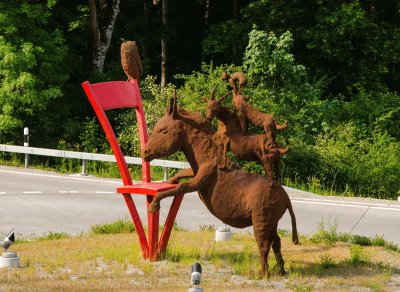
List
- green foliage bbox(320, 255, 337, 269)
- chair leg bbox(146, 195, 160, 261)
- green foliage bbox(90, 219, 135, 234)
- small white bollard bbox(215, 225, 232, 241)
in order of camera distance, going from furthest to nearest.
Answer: green foliage bbox(90, 219, 135, 234) < small white bollard bbox(215, 225, 232, 241) < chair leg bbox(146, 195, 160, 261) < green foliage bbox(320, 255, 337, 269)

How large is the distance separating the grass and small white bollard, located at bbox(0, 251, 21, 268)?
0.38 ft

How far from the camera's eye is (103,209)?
1833cm

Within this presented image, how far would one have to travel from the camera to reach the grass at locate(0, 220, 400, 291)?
1137 cm

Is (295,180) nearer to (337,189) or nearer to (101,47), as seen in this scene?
(337,189)

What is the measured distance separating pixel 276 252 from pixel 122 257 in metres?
2.23

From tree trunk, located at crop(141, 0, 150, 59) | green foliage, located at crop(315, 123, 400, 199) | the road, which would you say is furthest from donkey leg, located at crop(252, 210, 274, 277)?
tree trunk, located at crop(141, 0, 150, 59)

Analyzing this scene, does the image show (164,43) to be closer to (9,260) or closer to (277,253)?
(9,260)

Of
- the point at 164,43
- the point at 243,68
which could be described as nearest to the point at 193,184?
the point at 243,68

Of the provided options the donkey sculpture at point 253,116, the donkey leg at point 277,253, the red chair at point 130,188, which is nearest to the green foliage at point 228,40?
the red chair at point 130,188

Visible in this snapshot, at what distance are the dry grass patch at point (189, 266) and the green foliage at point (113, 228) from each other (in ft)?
2.71

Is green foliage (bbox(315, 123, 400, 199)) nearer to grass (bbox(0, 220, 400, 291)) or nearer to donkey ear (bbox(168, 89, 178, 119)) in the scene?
grass (bbox(0, 220, 400, 291))

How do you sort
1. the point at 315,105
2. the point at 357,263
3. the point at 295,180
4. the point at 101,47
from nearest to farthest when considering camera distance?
the point at 357,263
the point at 295,180
the point at 315,105
the point at 101,47

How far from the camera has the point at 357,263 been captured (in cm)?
1280

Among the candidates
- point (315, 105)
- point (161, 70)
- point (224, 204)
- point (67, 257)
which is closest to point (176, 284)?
point (224, 204)
